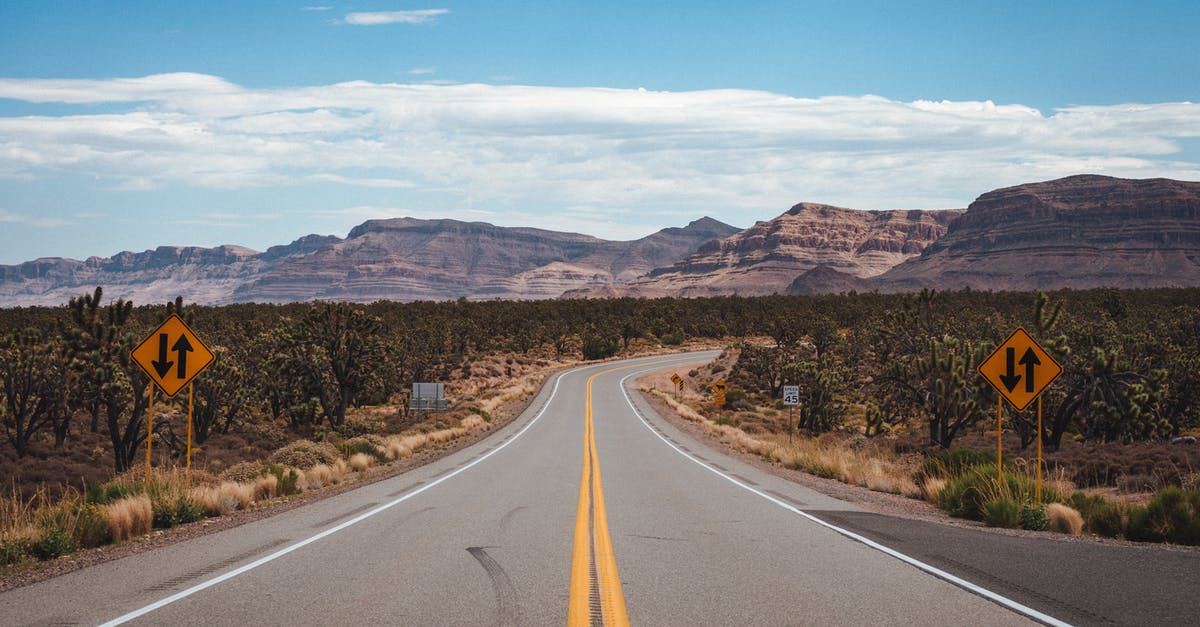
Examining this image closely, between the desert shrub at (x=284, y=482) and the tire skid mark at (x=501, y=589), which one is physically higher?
the tire skid mark at (x=501, y=589)

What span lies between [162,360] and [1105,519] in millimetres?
15041

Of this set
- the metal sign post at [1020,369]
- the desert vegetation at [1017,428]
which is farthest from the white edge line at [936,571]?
the metal sign post at [1020,369]

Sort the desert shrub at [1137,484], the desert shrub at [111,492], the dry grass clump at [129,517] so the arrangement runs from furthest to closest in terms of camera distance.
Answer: the desert shrub at [1137,484], the desert shrub at [111,492], the dry grass clump at [129,517]

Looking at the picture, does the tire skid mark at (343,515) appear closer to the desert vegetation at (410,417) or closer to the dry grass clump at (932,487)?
the desert vegetation at (410,417)

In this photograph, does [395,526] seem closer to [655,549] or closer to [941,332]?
[655,549]

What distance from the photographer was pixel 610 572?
870 cm

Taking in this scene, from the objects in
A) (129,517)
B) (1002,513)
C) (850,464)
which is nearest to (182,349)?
(129,517)

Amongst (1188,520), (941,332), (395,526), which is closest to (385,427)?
(941,332)

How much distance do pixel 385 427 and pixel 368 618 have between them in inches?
1711

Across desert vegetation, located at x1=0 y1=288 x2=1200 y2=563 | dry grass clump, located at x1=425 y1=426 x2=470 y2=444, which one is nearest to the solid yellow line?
desert vegetation, located at x1=0 y1=288 x2=1200 y2=563

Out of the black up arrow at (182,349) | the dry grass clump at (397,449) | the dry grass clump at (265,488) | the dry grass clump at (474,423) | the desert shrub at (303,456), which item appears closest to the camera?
the black up arrow at (182,349)

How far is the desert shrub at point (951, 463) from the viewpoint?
18223 mm

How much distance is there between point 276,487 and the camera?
16719 millimetres

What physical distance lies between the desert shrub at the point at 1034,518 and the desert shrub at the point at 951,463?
4799mm
